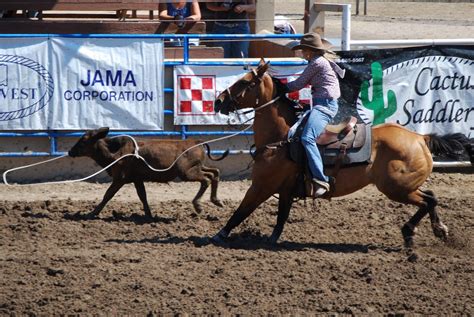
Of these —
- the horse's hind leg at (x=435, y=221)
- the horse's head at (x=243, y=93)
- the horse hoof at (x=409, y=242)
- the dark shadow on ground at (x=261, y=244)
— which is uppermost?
the horse's head at (x=243, y=93)

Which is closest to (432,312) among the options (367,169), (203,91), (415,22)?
(367,169)

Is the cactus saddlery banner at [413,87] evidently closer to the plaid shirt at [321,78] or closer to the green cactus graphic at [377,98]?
the green cactus graphic at [377,98]

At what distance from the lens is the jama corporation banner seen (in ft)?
37.8

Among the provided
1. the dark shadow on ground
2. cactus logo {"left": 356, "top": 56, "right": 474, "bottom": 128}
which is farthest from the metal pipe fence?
the dark shadow on ground

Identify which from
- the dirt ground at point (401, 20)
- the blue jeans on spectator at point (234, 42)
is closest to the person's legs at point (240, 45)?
the blue jeans on spectator at point (234, 42)

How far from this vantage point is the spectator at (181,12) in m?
13.3

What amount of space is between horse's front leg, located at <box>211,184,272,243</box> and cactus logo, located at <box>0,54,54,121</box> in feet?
12.0

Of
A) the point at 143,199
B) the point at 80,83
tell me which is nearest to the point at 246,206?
the point at 143,199

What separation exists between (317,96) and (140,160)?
2282 mm

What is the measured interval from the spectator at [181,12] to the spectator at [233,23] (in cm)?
59

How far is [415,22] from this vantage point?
1116 inches

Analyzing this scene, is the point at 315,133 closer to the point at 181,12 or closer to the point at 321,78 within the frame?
the point at 321,78

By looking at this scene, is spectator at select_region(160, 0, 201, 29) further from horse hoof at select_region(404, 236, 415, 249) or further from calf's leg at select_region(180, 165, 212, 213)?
horse hoof at select_region(404, 236, 415, 249)

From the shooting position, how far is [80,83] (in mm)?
11680
